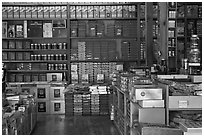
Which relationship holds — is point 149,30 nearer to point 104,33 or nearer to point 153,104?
point 104,33

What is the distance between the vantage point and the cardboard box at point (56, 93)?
7891mm

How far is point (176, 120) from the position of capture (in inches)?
138

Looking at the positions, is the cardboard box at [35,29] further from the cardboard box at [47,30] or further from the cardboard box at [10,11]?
the cardboard box at [10,11]

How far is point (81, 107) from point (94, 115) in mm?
316

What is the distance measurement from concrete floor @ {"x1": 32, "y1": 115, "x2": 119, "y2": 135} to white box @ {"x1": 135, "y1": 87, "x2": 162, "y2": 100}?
2157 mm

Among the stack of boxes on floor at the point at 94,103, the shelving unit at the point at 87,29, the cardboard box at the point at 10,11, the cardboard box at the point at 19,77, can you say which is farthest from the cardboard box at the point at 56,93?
the cardboard box at the point at 10,11

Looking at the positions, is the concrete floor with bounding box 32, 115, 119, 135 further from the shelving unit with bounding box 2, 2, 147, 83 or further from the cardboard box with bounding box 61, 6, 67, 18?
the cardboard box with bounding box 61, 6, 67, 18

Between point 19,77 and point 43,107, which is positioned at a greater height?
point 19,77

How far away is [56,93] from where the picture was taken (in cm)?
791

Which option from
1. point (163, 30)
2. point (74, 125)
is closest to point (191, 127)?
point (163, 30)

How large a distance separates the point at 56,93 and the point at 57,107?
31cm

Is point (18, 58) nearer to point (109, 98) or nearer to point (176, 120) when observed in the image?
point (109, 98)

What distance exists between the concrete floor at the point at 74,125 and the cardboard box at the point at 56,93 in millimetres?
479

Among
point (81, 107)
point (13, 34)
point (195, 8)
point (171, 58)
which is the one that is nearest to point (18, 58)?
point (13, 34)
